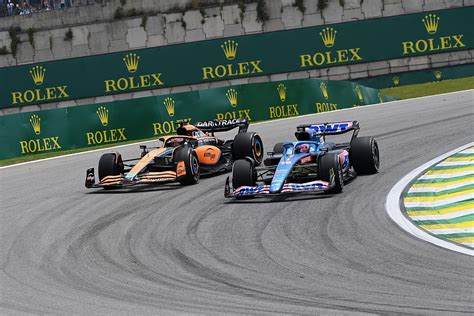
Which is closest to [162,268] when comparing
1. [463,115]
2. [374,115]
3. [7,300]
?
[7,300]

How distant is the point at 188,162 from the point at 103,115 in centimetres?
994

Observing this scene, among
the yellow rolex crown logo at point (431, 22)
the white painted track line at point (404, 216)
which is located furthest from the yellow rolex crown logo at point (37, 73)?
the white painted track line at point (404, 216)

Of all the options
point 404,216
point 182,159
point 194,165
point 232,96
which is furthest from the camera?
point 232,96

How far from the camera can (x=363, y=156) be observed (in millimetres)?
14312

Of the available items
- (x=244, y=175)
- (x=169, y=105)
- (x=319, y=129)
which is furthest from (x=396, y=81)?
(x=244, y=175)

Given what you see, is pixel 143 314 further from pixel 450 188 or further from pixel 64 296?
pixel 450 188

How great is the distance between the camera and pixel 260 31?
35.2 m

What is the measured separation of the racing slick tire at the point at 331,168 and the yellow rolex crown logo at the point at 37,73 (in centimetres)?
2371

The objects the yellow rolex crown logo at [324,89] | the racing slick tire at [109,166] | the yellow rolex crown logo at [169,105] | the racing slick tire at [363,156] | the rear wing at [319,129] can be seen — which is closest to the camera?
the rear wing at [319,129]

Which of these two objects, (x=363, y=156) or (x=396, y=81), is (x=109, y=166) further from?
(x=396, y=81)

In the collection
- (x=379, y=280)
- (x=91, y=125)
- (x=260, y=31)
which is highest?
(x=260, y=31)

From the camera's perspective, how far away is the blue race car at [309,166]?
504 inches

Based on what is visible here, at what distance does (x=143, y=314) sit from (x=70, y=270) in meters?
2.23

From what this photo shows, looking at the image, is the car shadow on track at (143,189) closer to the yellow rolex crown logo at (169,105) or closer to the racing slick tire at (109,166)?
the racing slick tire at (109,166)
